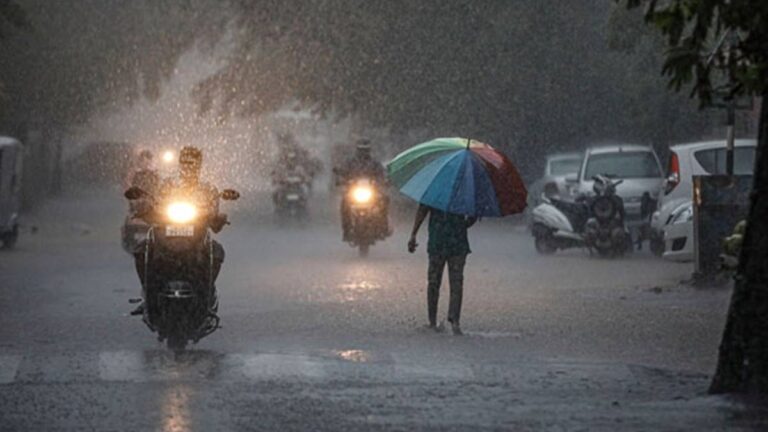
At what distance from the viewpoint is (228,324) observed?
58.6 ft

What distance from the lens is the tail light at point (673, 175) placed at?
26.1m

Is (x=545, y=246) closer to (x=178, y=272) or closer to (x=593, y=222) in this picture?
(x=593, y=222)

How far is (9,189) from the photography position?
3162 centimetres

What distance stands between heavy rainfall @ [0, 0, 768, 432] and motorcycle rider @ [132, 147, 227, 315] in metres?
0.03

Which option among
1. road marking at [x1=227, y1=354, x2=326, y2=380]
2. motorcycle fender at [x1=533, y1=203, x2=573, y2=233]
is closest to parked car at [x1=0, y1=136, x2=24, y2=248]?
motorcycle fender at [x1=533, y1=203, x2=573, y2=233]

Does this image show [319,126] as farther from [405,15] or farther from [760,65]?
[760,65]

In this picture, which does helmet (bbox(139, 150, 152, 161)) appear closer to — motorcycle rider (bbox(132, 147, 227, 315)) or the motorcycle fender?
the motorcycle fender

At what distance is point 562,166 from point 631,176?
24.7ft

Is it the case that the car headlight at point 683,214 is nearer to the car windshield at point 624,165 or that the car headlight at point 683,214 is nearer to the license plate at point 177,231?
the car windshield at point 624,165

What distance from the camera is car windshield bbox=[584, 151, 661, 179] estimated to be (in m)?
31.8

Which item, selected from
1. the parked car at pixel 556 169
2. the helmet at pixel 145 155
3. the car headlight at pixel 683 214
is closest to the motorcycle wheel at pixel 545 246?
the car headlight at pixel 683 214

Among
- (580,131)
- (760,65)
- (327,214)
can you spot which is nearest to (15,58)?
(327,214)

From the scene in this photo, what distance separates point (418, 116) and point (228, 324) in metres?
29.2

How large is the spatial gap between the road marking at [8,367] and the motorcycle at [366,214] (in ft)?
46.1
